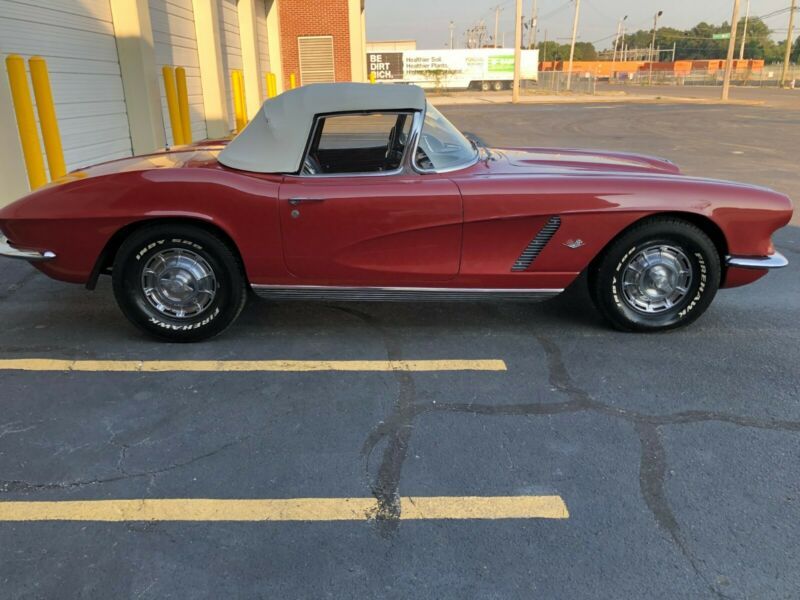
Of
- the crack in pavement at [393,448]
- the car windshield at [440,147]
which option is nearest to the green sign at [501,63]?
the car windshield at [440,147]

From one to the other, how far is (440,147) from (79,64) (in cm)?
646

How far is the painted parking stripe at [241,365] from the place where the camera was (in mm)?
3539

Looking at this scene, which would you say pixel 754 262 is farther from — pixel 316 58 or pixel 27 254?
pixel 316 58

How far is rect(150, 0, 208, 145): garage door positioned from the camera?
1046 cm

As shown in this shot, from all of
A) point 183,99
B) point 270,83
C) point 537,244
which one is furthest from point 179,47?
point 537,244

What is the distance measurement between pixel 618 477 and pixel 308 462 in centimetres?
130

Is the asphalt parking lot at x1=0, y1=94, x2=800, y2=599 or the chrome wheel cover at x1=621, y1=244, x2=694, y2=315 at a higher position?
the chrome wheel cover at x1=621, y1=244, x2=694, y2=315

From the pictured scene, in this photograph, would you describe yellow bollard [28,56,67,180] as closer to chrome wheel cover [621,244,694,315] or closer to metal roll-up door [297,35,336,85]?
→ chrome wheel cover [621,244,694,315]

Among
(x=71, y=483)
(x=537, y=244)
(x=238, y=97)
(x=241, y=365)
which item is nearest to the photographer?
(x=71, y=483)

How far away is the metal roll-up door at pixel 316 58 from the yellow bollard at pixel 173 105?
13.2m

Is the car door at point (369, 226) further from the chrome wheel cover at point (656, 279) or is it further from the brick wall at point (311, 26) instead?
the brick wall at point (311, 26)

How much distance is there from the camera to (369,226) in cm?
366

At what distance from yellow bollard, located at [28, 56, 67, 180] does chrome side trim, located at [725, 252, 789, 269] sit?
19.8ft

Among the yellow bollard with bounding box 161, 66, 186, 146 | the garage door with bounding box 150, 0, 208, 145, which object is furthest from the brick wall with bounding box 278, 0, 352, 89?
the yellow bollard with bounding box 161, 66, 186, 146
